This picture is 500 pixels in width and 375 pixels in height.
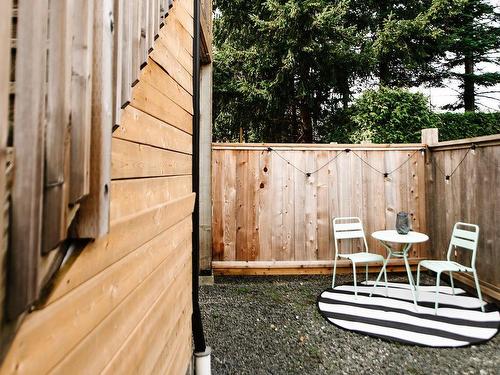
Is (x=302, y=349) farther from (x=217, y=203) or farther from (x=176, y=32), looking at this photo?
(x=176, y=32)

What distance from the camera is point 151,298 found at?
1.27m

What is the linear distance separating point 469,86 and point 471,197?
10.4m

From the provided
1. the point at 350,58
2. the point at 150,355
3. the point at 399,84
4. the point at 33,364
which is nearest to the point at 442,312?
the point at 150,355

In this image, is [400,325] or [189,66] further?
[400,325]

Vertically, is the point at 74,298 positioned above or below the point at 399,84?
below

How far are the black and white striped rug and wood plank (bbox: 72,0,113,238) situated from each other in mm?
2825

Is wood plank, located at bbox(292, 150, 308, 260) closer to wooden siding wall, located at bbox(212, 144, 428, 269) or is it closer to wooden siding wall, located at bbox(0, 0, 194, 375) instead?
wooden siding wall, located at bbox(212, 144, 428, 269)

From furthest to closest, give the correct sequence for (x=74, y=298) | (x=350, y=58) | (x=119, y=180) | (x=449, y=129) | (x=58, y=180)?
(x=350, y=58) < (x=449, y=129) < (x=119, y=180) < (x=74, y=298) < (x=58, y=180)

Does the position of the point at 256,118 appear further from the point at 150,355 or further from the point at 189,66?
the point at 150,355

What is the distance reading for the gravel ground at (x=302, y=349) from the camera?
2381 millimetres

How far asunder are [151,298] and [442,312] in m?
3.07

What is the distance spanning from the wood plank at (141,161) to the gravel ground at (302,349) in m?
1.63

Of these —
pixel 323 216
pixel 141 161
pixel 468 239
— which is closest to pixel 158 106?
→ pixel 141 161

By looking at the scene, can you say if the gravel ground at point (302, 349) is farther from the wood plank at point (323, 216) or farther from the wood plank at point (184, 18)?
the wood plank at point (184, 18)
